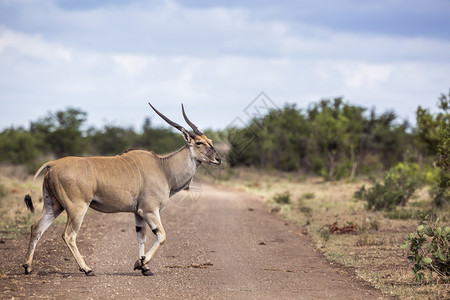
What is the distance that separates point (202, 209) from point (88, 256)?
924 centimetres

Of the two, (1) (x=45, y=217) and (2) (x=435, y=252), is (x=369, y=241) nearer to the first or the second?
(2) (x=435, y=252)

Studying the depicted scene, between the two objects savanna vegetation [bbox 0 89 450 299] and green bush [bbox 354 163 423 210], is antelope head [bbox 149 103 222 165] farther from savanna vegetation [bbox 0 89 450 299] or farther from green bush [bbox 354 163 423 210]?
green bush [bbox 354 163 423 210]

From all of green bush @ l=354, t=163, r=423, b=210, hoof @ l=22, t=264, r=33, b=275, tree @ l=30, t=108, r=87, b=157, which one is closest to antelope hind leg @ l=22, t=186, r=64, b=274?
hoof @ l=22, t=264, r=33, b=275

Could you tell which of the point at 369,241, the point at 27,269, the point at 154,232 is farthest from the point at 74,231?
the point at 369,241

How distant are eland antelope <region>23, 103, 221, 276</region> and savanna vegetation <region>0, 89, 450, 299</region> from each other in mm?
3269

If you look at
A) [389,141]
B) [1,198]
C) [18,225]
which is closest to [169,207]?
[1,198]

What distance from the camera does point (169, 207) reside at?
20.5 metres

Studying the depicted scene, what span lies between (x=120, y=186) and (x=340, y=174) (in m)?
28.2

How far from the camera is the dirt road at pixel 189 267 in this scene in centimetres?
740

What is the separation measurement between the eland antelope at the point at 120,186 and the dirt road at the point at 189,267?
52 cm

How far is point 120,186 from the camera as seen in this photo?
8789mm

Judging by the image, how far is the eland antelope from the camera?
8.39 m

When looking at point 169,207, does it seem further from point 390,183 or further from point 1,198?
point 390,183

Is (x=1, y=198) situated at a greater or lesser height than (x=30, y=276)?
lesser
